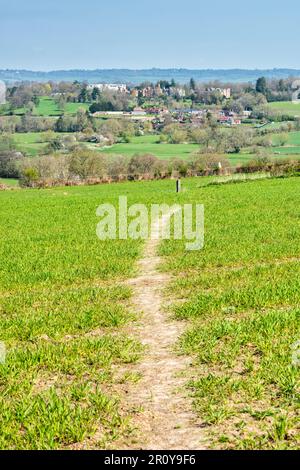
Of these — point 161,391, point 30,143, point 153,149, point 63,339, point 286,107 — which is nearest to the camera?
point 161,391

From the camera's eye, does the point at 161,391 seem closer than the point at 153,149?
Yes

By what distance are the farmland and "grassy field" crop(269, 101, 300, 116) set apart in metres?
140

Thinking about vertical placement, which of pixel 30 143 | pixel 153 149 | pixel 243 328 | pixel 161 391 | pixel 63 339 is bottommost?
pixel 63 339

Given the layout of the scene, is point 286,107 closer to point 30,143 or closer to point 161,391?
point 30,143

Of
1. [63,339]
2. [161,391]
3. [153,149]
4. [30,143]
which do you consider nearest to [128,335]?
[63,339]

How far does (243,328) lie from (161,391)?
254cm

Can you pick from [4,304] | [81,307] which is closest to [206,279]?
[81,307]

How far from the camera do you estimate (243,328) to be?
358 inches

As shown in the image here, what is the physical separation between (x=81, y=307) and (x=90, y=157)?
2945 inches

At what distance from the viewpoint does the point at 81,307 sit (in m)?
11.5

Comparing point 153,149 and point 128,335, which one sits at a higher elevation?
point 153,149

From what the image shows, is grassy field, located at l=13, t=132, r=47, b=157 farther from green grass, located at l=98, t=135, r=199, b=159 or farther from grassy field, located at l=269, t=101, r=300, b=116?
grassy field, located at l=269, t=101, r=300, b=116

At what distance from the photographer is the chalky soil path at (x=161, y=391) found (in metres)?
5.88

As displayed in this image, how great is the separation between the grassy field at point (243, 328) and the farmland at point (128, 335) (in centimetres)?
2
